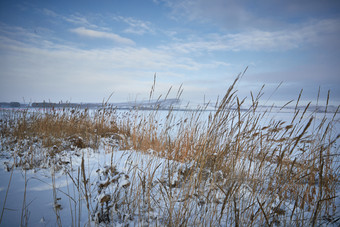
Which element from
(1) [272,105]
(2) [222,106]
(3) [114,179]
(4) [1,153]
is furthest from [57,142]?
(1) [272,105]

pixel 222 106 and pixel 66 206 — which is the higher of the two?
pixel 222 106

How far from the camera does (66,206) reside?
5.25 feet

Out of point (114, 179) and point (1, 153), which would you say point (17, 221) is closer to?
point (114, 179)

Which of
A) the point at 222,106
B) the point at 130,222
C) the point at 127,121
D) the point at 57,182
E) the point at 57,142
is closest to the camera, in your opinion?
the point at 222,106

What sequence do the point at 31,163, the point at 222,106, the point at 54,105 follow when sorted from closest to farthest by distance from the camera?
1. the point at 222,106
2. the point at 31,163
3. the point at 54,105

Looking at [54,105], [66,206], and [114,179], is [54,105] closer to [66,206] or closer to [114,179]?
[66,206]

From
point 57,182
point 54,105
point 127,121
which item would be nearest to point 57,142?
point 57,182

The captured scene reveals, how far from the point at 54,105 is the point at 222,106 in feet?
17.8

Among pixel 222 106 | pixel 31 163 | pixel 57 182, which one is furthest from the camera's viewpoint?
pixel 31 163

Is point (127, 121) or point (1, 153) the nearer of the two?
point (1, 153)

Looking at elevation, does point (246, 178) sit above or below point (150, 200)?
above

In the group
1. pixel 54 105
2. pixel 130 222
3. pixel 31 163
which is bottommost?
pixel 130 222

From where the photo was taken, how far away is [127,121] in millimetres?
5562

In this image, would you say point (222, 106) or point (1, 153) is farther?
point (1, 153)
